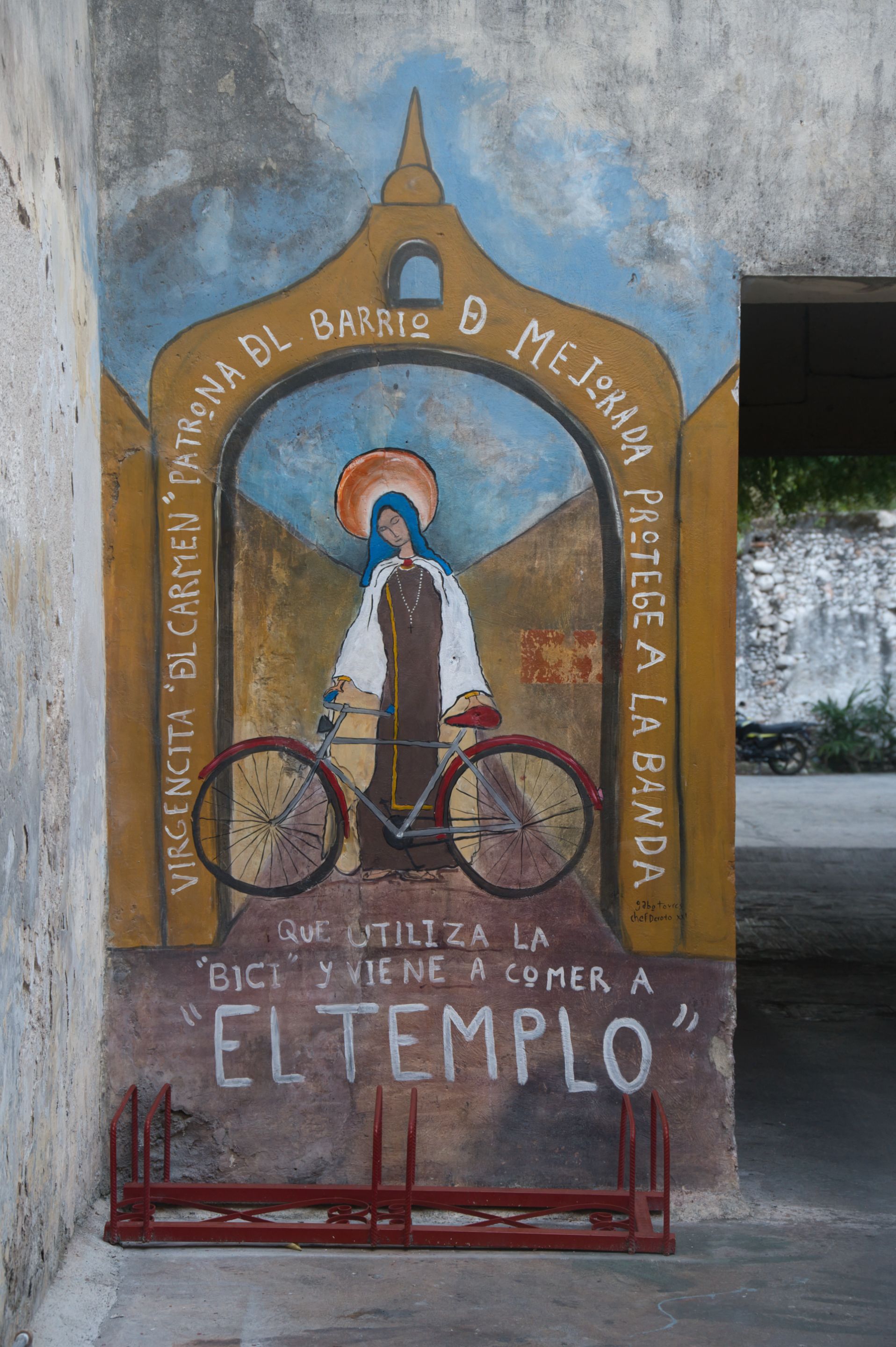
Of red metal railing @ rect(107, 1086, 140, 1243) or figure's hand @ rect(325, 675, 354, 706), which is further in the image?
figure's hand @ rect(325, 675, 354, 706)

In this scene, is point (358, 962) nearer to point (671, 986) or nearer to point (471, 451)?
point (671, 986)

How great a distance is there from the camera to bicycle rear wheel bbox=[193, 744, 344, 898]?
3.89 meters

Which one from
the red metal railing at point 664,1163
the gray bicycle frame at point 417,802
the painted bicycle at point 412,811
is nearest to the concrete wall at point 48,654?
the painted bicycle at point 412,811

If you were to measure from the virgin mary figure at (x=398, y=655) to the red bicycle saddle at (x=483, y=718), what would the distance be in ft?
0.08

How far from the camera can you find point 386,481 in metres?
3.89

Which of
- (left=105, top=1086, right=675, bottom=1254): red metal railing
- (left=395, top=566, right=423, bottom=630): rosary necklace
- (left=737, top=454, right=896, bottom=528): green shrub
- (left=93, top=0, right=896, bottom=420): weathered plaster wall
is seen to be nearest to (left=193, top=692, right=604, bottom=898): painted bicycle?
(left=395, top=566, right=423, bottom=630): rosary necklace

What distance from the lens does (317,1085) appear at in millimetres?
3879

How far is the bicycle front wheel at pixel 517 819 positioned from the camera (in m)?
3.90

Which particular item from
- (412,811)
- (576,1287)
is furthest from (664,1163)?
(412,811)

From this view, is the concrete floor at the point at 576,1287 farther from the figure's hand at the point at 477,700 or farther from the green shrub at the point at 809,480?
the green shrub at the point at 809,480

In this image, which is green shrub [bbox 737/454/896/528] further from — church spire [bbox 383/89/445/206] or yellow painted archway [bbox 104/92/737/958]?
church spire [bbox 383/89/445/206]

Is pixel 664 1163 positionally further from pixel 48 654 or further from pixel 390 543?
pixel 48 654

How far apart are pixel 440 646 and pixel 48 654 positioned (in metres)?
1.30

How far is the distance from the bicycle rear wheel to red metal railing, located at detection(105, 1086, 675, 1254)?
736 mm
